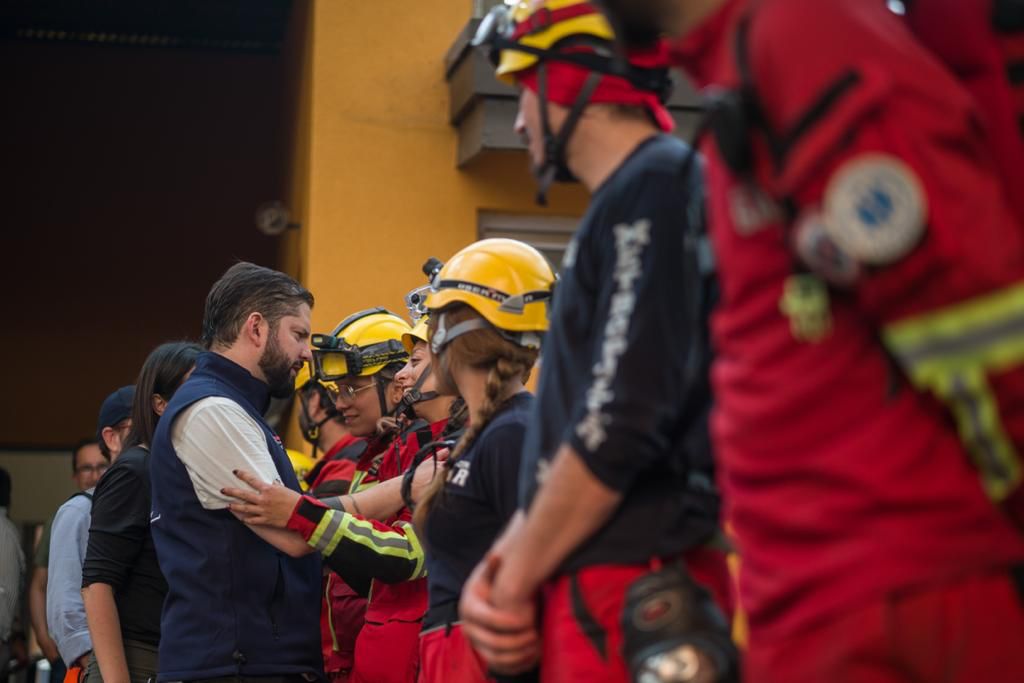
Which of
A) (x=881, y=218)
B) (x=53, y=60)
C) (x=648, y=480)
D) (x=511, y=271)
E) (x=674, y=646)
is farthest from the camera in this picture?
(x=53, y=60)

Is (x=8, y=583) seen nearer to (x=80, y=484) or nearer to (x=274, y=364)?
(x=80, y=484)

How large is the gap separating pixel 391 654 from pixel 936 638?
13.2ft

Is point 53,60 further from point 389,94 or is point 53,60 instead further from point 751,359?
point 751,359

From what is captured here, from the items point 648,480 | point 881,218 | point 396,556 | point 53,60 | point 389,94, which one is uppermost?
point 53,60

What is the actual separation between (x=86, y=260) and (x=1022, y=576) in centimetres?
1533

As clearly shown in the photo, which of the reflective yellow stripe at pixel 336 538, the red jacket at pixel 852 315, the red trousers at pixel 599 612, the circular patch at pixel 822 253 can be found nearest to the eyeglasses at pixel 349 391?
the reflective yellow stripe at pixel 336 538

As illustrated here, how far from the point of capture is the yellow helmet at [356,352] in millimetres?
7254

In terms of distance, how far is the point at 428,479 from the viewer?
5.09m

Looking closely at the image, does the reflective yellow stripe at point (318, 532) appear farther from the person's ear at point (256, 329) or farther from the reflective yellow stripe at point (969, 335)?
the reflective yellow stripe at point (969, 335)

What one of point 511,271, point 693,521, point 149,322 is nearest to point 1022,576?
point 693,521

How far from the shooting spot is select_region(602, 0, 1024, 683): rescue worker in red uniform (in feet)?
5.82

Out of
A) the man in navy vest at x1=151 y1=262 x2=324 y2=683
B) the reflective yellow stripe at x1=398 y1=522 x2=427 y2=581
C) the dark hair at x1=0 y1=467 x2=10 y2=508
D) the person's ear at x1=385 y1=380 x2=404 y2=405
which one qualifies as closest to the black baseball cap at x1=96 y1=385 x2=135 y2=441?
the person's ear at x1=385 y1=380 x2=404 y2=405

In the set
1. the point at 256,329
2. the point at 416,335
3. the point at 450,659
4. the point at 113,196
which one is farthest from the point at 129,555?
the point at 113,196

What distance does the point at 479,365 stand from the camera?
13.5 ft
